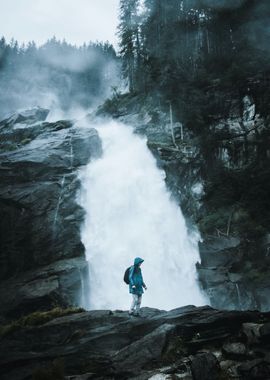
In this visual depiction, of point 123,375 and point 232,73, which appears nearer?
point 123,375

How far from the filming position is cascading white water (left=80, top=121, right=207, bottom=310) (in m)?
20.0

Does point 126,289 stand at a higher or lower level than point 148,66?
lower

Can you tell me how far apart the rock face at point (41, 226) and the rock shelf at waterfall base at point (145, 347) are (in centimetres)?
560

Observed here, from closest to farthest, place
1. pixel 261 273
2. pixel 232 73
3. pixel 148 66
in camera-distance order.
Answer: pixel 261 273 < pixel 232 73 < pixel 148 66

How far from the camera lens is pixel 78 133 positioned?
30.3m

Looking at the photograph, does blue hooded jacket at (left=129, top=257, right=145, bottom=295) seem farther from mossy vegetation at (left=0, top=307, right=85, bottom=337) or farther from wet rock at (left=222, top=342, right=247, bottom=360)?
wet rock at (left=222, top=342, right=247, bottom=360)

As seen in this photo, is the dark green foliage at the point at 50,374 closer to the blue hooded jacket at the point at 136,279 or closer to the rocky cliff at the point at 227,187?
the blue hooded jacket at the point at 136,279

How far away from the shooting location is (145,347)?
10141 mm

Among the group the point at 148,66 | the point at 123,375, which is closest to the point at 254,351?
the point at 123,375

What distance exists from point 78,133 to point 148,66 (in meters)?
12.4

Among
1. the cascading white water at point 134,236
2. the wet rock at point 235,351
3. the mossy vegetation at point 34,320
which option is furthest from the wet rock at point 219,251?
the wet rock at point 235,351

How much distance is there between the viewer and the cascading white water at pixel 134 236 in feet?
65.8

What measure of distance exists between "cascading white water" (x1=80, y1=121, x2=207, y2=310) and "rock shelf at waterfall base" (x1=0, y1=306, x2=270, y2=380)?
6693 mm

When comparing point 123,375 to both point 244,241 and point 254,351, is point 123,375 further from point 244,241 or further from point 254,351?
point 244,241
